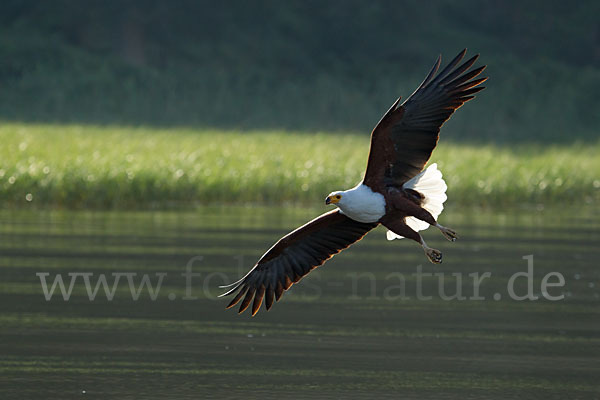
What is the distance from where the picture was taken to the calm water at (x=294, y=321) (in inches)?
420

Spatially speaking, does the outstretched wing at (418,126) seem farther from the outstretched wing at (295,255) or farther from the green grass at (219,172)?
the green grass at (219,172)

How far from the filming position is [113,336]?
12461mm

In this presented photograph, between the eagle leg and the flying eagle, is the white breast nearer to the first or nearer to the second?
the flying eagle

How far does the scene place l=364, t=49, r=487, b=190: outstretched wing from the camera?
36.5 ft

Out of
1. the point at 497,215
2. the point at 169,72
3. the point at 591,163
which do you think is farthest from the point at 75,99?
the point at 497,215

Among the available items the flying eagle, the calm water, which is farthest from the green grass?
the flying eagle

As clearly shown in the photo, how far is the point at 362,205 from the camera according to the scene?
11008 millimetres

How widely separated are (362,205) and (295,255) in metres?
1.32

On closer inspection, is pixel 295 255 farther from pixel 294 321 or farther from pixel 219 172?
pixel 219 172

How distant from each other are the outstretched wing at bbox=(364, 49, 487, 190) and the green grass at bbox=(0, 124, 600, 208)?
13692mm

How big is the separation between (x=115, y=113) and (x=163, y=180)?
2315 centimetres

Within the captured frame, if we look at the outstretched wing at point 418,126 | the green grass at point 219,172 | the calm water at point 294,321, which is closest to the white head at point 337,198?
the outstretched wing at point 418,126

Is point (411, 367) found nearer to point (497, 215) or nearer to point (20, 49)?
point (497, 215)

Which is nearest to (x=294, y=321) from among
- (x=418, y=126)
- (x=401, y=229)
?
(x=401, y=229)
